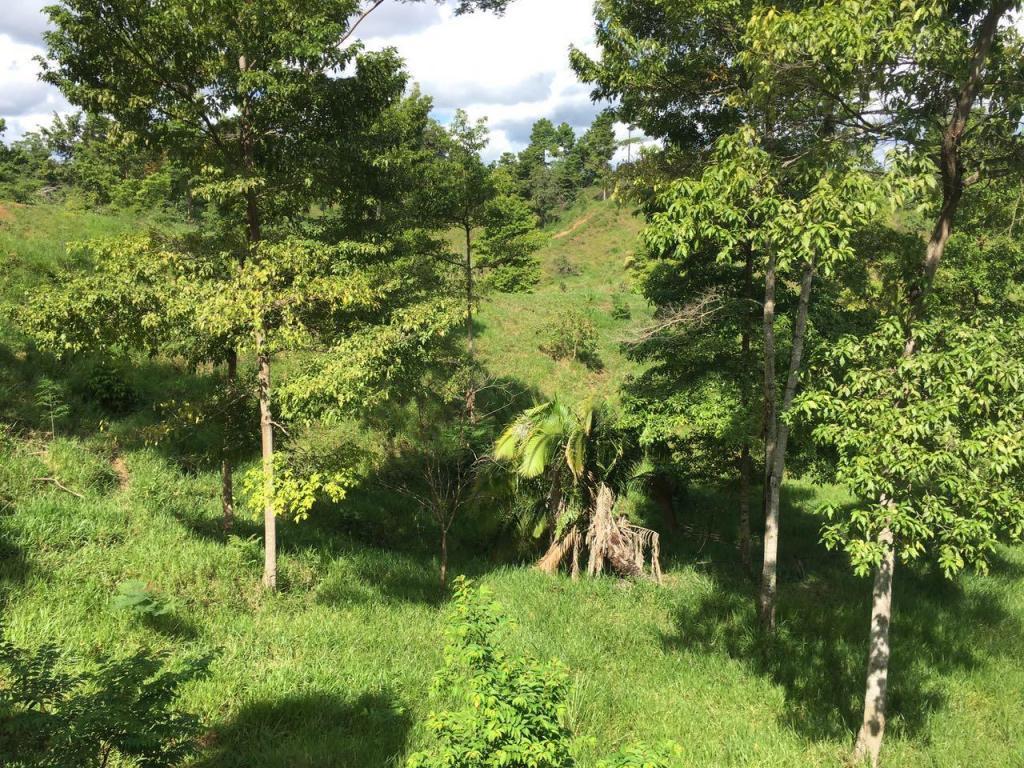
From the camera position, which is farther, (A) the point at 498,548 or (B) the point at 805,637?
(A) the point at 498,548

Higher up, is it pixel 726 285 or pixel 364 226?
pixel 364 226

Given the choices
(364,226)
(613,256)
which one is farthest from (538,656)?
(613,256)

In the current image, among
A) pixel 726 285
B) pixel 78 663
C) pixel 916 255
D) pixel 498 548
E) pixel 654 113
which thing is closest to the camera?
pixel 78 663

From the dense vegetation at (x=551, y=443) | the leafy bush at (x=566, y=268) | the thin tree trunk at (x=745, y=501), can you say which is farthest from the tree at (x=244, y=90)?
the leafy bush at (x=566, y=268)

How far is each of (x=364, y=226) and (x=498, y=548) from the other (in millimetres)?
8276

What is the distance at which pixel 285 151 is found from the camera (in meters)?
9.48

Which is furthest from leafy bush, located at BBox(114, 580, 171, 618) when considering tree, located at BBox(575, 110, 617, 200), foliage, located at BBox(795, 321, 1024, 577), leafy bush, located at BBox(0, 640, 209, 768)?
tree, located at BBox(575, 110, 617, 200)

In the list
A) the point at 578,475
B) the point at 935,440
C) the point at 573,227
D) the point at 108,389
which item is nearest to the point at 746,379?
the point at 578,475

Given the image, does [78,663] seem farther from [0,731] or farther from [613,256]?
[613,256]

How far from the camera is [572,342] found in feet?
87.2

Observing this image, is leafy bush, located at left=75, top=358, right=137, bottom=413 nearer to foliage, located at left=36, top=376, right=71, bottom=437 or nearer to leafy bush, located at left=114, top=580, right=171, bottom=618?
foliage, located at left=36, top=376, right=71, bottom=437

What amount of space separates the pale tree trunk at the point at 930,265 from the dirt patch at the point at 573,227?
188 feet

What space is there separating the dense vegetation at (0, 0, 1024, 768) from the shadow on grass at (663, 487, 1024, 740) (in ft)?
0.22

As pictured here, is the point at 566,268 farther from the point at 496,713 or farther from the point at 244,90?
the point at 496,713
